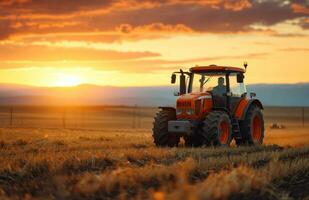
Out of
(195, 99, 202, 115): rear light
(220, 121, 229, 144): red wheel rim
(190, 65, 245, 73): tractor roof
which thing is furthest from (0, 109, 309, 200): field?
(190, 65, 245, 73): tractor roof

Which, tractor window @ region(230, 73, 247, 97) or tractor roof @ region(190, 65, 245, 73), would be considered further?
tractor window @ region(230, 73, 247, 97)

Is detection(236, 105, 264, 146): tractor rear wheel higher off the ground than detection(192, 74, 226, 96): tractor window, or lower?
lower

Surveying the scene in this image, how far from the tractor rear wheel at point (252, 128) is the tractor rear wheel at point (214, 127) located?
1.33m

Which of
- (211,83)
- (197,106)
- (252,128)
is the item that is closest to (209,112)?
(197,106)

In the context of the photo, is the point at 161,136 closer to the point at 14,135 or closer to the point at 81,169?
the point at 81,169

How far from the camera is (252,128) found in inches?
931

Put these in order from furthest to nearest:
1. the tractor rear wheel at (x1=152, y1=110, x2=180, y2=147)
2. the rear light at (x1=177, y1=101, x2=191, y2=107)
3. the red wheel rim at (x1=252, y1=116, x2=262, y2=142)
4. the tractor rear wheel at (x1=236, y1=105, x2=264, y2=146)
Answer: the red wheel rim at (x1=252, y1=116, x2=262, y2=142) < the tractor rear wheel at (x1=236, y1=105, x2=264, y2=146) < the tractor rear wheel at (x1=152, y1=110, x2=180, y2=147) < the rear light at (x1=177, y1=101, x2=191, y2=107)

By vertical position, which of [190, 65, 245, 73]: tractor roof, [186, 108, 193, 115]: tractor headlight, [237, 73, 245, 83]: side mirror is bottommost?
[186, 108, 193, 115]: tractor headlight

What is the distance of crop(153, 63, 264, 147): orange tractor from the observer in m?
21.6

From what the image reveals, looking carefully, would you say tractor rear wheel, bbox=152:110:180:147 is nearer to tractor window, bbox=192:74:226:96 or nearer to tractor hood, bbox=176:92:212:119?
tractor hood, bbox=176:92:212:119

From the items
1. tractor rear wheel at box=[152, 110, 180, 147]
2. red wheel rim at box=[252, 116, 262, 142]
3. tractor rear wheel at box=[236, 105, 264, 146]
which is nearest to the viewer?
tractor rear wheel at box=[152, 110, 180, 147]

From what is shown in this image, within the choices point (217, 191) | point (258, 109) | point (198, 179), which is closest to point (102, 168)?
point (198, 179)

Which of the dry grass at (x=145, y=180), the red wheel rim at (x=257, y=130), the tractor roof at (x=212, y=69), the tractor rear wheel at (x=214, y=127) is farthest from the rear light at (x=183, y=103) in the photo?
the dry grass at (x=145, y=180)

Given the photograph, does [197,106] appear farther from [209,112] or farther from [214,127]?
[214,127]
